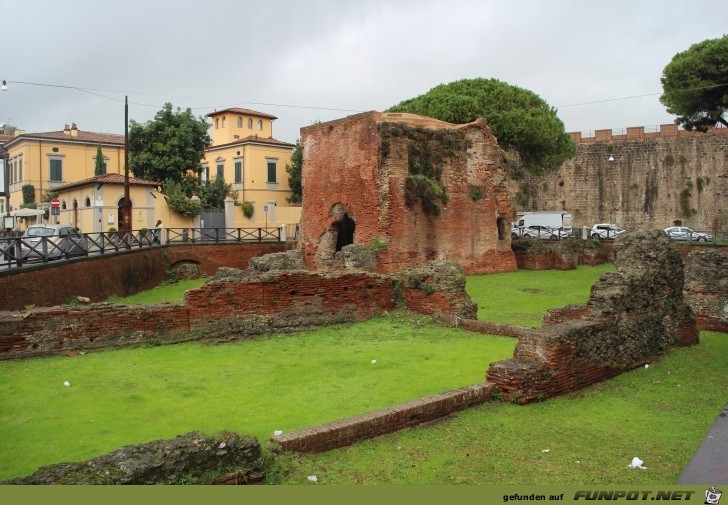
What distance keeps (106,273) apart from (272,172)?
29274 mm

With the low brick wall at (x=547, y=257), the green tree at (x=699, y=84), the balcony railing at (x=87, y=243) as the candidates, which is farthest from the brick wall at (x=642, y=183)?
the balcony railing at (x=87, y=243)

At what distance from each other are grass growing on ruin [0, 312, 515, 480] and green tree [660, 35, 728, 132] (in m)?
23.1

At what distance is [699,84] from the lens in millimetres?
28656

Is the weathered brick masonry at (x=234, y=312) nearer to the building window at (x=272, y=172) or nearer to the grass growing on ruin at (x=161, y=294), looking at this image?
the grass growing on ruin at (x=161, y=294)

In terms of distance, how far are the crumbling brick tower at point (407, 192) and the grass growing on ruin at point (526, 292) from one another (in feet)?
5.33

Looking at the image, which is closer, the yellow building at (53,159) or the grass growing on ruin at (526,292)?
the grass growing on ruin at (526,292)

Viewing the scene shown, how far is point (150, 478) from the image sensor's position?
4.52m

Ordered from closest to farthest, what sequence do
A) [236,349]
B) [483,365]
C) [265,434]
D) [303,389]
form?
[265,434] < [303,389] < [483,365] < [236,349]

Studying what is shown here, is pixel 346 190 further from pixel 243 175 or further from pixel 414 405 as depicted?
pixel 243 175

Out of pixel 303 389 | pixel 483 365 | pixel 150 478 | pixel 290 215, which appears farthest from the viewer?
pixel 290 215

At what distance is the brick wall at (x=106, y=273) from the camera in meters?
13.3

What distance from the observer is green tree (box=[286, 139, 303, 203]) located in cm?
4550

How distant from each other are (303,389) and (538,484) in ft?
11.3

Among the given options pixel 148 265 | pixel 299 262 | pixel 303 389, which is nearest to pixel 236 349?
pixel 303 389
